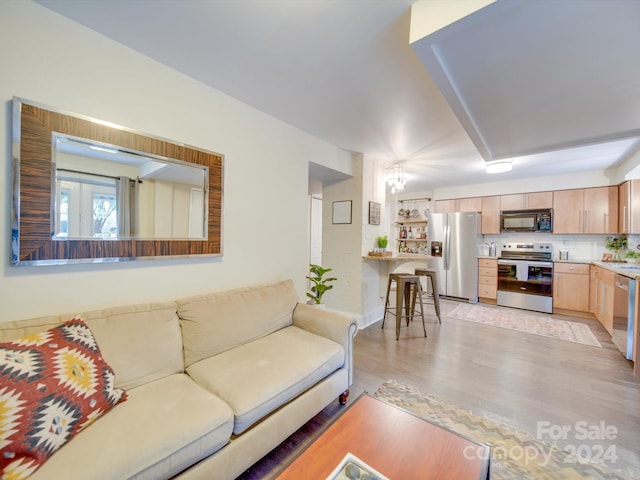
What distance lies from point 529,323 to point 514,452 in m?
2.93

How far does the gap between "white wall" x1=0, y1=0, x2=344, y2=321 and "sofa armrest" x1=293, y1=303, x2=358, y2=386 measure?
1.94 ft

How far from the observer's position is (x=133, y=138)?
1604mm

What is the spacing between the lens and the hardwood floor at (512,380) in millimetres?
1616

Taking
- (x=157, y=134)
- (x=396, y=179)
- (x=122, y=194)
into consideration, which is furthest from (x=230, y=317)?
(x=396, y=179)

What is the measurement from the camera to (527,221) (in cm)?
460

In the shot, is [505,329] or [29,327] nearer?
[29,327]

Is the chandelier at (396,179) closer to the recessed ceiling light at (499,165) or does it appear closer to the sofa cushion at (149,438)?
the recessed ceiling light at (499,165)

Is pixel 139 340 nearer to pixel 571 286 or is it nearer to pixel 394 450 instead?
pixel 394 450

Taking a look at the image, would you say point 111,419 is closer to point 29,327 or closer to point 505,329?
point 29,327

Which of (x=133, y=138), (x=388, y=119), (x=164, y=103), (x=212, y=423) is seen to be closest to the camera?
(x=212, y=423)

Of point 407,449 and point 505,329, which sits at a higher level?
point 407,449

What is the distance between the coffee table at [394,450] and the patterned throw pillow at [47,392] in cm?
83

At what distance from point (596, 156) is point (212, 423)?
5.11 meters

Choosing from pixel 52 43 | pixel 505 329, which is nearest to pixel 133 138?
pixel 52 43
